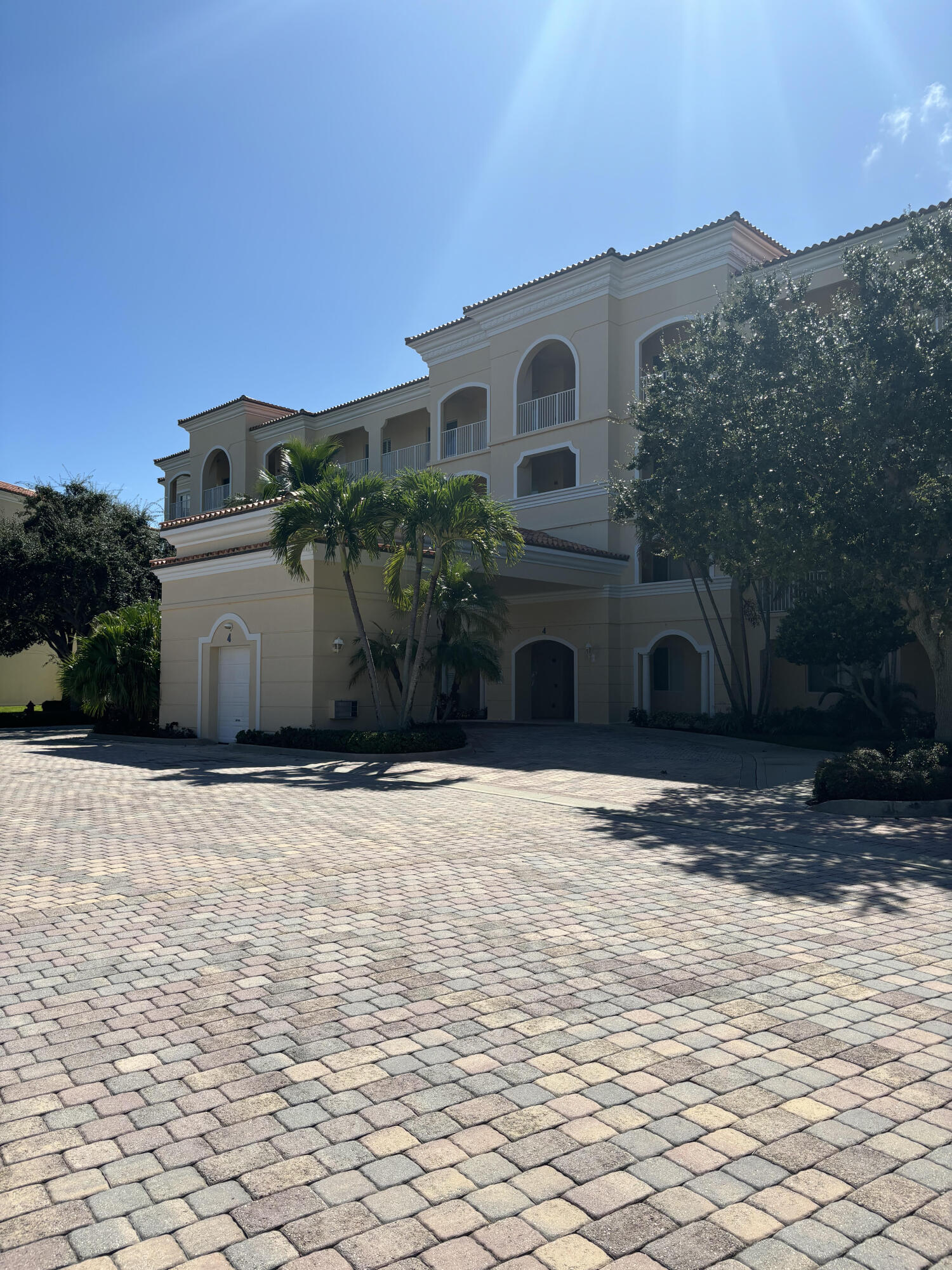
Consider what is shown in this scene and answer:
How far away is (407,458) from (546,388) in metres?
6.70

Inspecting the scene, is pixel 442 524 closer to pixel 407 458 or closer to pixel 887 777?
pixel 887 777

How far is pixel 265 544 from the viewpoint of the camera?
2036 cm

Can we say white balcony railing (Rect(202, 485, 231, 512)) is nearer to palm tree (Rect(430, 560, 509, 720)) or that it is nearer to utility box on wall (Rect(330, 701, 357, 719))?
palm tree (Rect(430, 560, 509, 720))

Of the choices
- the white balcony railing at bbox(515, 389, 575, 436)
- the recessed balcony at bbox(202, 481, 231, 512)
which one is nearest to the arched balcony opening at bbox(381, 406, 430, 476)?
the white balcony railing at bbox(515, 389, 575, 436)

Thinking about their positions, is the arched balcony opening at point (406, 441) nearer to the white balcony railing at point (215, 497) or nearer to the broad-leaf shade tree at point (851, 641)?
the white balcony railing at point (215, 497)

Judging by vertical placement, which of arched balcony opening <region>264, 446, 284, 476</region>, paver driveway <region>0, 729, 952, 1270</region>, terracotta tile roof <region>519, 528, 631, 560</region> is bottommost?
paver driveway <region>0, 729, 952, 1270</region>

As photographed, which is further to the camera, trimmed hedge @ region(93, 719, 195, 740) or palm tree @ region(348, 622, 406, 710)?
trimmed hedge @ region(93, 719, 195, 740)

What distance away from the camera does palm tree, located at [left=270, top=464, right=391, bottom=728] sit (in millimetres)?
17547

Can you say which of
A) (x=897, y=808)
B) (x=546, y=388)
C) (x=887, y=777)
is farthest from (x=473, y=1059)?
(x=546, y=388)

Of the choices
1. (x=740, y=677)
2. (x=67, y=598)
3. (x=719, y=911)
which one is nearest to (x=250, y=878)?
(x=719, y=911)

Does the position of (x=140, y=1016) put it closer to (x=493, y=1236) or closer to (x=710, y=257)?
(x=493, y=1236)

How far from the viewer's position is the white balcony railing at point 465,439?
30.4 metres

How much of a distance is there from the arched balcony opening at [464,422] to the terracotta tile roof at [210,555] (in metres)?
10.4

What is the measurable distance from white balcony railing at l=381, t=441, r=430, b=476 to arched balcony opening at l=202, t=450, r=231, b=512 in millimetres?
9328
